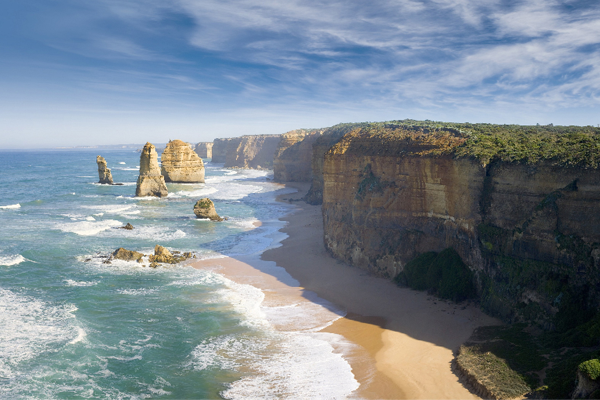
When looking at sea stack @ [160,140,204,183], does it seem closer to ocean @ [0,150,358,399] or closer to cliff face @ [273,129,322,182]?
cliff face @ [273,129,322,182]

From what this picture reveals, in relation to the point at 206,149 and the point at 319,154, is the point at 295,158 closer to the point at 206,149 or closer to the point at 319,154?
the point at 319,154

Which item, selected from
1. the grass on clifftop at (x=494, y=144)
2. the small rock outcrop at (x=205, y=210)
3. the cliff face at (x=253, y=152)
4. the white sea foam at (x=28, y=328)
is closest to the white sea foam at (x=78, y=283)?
the white sea foam at (x=28, y=328)

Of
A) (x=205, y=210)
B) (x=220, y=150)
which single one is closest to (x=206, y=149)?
(x=220, y=150)

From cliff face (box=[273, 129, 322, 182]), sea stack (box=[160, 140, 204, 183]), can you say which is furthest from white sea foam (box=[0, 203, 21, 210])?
cliff face (box=[273, 129, 322, 182])

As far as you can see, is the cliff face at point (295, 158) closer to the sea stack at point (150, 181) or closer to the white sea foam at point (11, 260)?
the sea stack at point (150, 181)

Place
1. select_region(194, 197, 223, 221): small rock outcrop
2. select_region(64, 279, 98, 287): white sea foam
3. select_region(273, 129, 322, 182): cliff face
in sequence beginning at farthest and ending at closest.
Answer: select_region(273, 129, 322, 182): cliff face
select_region(194, 197, 223, 221): small rock outcrop
select_region(64, 279, 98, 287): white sea foam

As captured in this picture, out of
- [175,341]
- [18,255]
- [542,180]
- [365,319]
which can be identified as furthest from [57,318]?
[542,180]

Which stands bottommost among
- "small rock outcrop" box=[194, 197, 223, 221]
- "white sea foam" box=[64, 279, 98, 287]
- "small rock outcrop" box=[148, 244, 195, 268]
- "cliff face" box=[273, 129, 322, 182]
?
"white sea foam" box=[64, 279, 98, 287]
